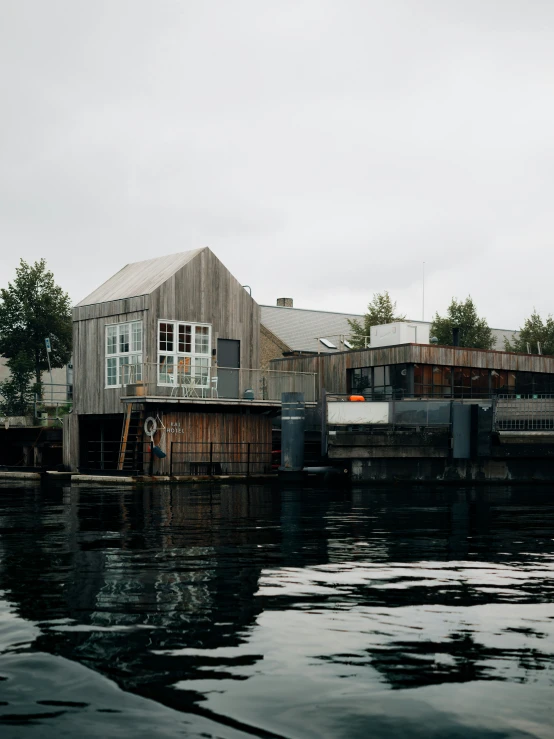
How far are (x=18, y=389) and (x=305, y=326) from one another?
19998mm

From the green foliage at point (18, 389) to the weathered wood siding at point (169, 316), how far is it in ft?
40.1

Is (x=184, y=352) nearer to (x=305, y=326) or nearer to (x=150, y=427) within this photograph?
(x=150, y=427)

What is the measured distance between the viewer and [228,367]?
38.3 metres

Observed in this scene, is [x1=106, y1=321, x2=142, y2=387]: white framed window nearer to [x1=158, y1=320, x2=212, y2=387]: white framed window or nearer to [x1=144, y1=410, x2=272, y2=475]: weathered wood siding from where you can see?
[x1=158, y1=320, x2=212, y2=387]: white framed window

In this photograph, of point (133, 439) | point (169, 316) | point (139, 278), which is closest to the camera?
point (169, 316)

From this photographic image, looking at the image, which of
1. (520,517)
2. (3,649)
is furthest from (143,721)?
(520,517)

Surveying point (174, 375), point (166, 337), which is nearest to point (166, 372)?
point (174, 375)

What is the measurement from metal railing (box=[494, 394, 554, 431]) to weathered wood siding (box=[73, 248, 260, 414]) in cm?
1088

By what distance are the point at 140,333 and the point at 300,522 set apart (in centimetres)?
2079

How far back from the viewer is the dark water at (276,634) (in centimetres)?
517

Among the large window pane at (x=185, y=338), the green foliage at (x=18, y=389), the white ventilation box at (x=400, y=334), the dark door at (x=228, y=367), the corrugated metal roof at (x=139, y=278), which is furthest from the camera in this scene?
the green foliage at (x=18, y=389)

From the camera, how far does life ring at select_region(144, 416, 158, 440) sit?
35.3m

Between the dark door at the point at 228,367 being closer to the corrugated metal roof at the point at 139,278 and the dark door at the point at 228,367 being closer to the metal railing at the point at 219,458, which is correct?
the metal railing at the point at 219,458

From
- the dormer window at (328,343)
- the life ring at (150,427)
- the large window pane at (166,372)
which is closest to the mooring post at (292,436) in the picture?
the large window pane at (166,372)
